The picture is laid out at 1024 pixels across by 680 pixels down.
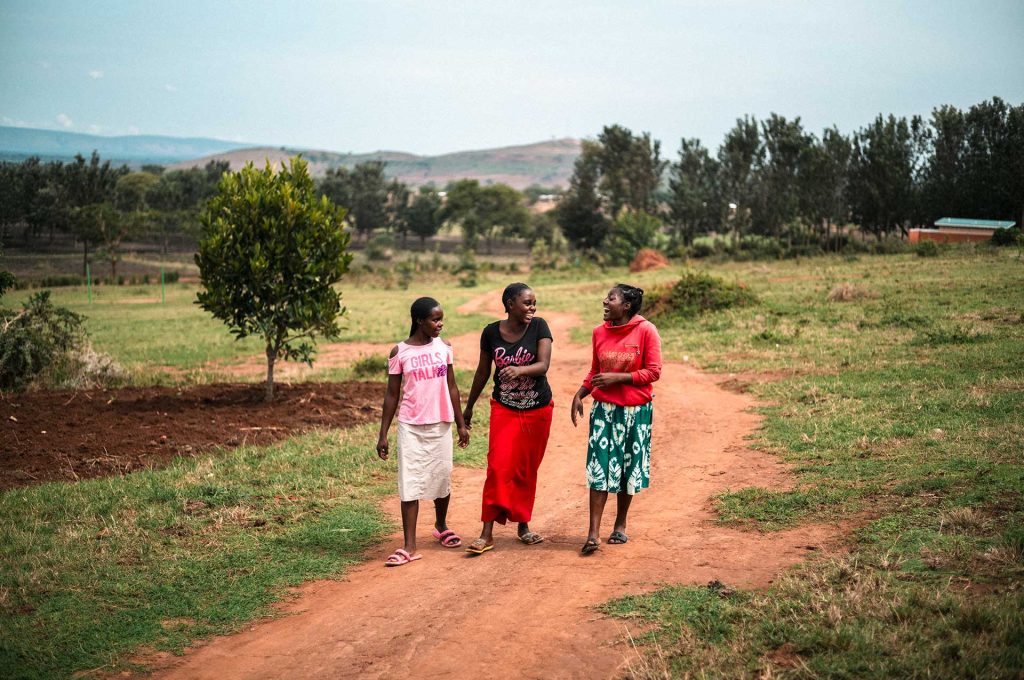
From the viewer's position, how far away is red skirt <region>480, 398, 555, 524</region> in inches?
250

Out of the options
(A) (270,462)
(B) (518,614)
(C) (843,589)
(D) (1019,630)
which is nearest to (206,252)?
(A) (270,462)

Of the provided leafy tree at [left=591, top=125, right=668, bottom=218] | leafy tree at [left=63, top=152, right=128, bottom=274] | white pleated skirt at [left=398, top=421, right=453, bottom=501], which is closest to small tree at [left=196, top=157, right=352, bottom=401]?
white pleated skirt at [left=398, top=421, right=453, bottom=501]

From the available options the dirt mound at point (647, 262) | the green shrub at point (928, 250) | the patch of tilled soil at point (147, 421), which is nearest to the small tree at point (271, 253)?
the patch of tilled soil at point (147, 421)

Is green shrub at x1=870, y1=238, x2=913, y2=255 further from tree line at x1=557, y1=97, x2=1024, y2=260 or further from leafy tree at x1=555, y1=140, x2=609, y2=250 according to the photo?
leafy tree at x1=555, y1=140, x2=609, y2=250

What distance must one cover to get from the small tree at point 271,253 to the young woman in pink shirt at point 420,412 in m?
5.64

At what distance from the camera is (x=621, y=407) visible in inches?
249

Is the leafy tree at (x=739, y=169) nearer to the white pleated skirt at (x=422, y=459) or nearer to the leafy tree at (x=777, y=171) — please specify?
the leafy tree at (x=777, y=171)

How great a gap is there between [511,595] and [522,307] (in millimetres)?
1964

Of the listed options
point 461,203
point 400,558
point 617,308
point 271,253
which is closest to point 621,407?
point 617,308

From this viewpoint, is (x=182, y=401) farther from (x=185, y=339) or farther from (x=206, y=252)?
(x=185, y=339)

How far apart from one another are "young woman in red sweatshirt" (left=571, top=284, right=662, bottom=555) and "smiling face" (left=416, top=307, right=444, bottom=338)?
1.12 meters

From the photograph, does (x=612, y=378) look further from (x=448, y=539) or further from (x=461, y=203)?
(x=461, y=203)

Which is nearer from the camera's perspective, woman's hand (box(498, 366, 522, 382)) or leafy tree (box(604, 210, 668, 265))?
woman's hand (box(498, 366, 522, 382))

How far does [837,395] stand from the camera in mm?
11008
